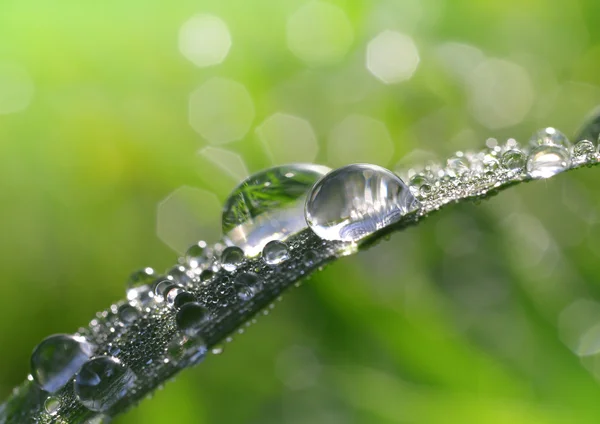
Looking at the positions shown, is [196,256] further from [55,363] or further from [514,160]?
[514,160]

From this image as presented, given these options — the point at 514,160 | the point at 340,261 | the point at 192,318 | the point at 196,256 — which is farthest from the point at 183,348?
the point at 340,261

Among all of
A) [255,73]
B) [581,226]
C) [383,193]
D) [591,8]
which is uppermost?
[255,73]

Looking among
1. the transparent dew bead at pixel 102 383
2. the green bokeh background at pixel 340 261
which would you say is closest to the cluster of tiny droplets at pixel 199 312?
the transparent dew bead at pixel 102 383

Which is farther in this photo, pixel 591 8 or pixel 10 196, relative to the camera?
pixel 591 8

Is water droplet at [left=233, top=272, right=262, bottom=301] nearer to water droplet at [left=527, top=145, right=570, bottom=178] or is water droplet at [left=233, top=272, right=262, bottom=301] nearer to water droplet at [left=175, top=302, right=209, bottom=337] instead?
water droplet at [left=175, top=302, right=209, bottom=337]

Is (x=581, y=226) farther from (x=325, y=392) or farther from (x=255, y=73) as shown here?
(x=255, y=73)

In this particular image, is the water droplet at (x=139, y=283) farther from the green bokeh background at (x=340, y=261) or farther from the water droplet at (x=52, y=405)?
the green bokeh background at (x=340, y=261)

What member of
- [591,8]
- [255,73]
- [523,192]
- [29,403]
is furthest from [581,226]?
[29,403]
